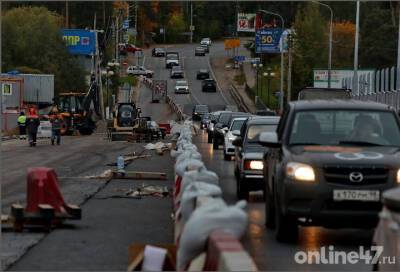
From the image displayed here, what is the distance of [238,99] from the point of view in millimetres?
107500

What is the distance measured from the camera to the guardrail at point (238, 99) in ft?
330

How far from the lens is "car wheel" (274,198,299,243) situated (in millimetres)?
12883

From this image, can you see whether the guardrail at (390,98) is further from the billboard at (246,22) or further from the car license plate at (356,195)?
the billboard at (246,22)

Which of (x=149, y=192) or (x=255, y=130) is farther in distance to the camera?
(x=255, y=130)

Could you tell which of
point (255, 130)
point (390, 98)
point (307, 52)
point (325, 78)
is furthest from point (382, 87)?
point (307, 52)

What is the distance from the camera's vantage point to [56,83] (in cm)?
8756

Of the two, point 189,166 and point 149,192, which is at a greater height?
point 189,166

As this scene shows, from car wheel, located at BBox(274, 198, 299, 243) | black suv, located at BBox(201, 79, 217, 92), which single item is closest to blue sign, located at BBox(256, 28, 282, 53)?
black suv, located at BBox(201, 79, 217, 92)

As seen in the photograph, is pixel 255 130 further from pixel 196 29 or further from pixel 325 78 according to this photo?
pixel 196 29

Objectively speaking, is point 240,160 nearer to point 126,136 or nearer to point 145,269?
point 145,269

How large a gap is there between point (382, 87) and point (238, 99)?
47.8 metres

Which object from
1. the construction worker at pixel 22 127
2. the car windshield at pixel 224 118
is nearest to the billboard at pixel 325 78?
the construction worker at pixel 22 127

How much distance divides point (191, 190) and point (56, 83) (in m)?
78.6

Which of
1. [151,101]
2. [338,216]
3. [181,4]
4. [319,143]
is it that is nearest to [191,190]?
[338,216]
